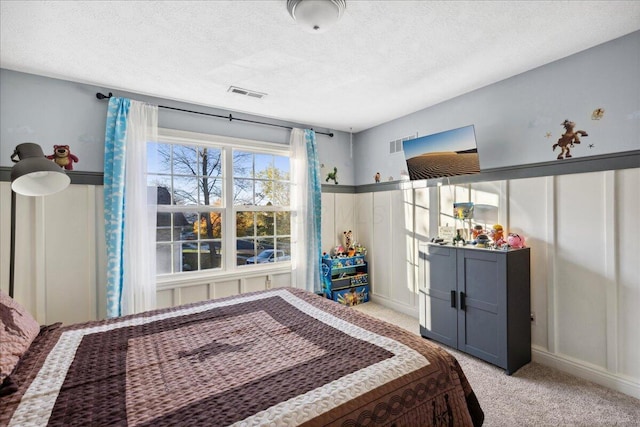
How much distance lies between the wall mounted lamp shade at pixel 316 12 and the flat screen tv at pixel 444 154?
5.39 feet

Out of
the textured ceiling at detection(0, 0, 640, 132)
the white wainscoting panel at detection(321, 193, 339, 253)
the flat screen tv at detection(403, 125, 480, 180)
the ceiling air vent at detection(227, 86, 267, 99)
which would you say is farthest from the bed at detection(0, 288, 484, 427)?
the white wainscoting panel at detection(321, 193, 339, 253)

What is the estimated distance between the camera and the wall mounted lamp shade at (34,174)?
1.77m

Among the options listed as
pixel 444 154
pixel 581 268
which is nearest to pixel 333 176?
pixel 444 154

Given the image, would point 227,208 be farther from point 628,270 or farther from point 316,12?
point 628,270

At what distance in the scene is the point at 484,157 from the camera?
297cm

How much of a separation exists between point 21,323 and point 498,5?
3161 millimetres

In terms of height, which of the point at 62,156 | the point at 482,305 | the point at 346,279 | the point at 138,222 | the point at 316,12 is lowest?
the point at 346,279

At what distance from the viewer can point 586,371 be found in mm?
2289

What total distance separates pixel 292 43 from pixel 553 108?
2.19 m

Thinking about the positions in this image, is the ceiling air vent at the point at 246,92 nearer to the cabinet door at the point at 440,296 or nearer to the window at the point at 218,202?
the window at the point at 218,202

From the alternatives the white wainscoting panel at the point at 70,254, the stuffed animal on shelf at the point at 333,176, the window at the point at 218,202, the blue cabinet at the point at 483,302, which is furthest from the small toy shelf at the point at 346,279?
the white wainscoting panel at the point at 70,254

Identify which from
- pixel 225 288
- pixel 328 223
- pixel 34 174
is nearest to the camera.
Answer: pixel 34 174

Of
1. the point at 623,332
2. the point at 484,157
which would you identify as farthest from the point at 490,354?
the point at 484,157

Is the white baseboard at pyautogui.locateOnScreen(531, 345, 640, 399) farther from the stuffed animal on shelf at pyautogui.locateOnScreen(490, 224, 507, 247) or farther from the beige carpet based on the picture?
the stuffed animal on shelf at pyautogui.locateOnScreen(490, 224, 507, 247)
